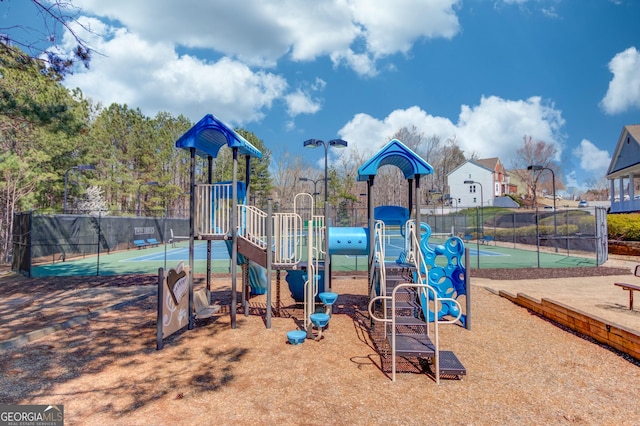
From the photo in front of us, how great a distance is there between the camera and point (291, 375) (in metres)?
4.61

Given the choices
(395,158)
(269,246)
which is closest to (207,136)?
(269,246)

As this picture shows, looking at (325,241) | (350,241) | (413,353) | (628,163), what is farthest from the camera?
(628,163)

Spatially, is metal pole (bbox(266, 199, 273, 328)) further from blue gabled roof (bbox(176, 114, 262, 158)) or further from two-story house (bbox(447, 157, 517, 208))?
two-story house (bbox(447, 157, 517, 208))

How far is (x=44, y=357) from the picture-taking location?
5145 millimetres

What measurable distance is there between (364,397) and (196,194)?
17.3 feet

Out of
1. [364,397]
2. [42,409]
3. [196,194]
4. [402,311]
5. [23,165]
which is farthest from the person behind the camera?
[23,165]

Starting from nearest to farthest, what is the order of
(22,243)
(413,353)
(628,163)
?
(413,353), (22,243), (628,163)

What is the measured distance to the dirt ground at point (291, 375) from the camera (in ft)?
11.9

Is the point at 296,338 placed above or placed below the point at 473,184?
below

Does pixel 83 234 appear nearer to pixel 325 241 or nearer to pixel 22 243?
pixel 22 243

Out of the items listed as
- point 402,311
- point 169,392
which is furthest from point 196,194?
point 402,311

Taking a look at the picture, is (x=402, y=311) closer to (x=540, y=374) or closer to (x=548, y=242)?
(x=540, y=374)

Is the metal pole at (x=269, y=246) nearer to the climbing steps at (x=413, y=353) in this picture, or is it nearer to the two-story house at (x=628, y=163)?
the climbing steps at (x=413, y=353)

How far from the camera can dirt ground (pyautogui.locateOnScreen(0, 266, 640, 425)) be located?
3.63 meters
